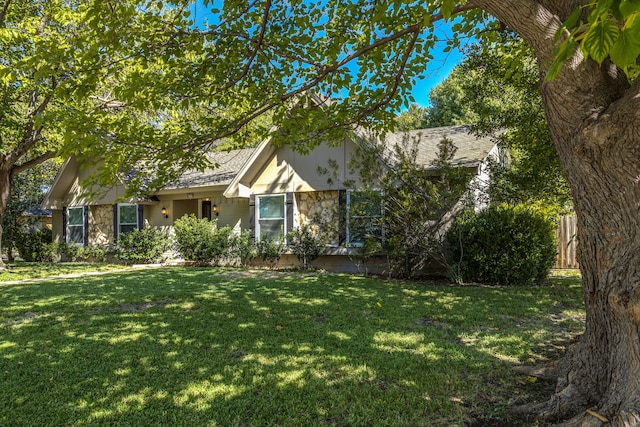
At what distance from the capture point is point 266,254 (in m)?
12.6

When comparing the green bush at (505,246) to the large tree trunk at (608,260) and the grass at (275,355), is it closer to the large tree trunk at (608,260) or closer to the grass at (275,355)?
the grass at (275,355)

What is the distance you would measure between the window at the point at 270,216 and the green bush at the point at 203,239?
1.07m

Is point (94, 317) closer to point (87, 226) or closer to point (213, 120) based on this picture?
point (213, 120)

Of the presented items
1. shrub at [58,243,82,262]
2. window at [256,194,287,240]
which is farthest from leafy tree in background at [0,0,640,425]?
shrub at [58,243,82,262]

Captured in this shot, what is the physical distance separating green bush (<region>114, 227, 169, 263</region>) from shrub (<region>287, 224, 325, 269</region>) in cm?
559

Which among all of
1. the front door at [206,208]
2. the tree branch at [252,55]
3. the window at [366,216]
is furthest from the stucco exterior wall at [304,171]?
the tree branch at [252,55]

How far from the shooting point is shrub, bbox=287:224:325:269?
11.9 metres

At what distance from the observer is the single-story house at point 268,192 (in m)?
11.7

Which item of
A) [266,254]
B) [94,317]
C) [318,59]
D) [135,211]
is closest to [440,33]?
[318,59]

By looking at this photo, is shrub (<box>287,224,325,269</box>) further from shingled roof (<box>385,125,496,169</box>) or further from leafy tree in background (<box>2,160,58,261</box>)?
leafy tree in background (<box>2,160,58,261</box>)

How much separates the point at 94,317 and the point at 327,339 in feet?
12.2

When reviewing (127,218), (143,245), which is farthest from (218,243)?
(127,218)

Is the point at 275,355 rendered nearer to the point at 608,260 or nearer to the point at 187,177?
the point at 608,260

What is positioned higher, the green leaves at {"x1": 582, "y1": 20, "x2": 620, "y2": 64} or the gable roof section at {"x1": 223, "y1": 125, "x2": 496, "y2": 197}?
the gable roof section at {"x1": 223, "y1": 125, "x2": 496, "y2": 197}
